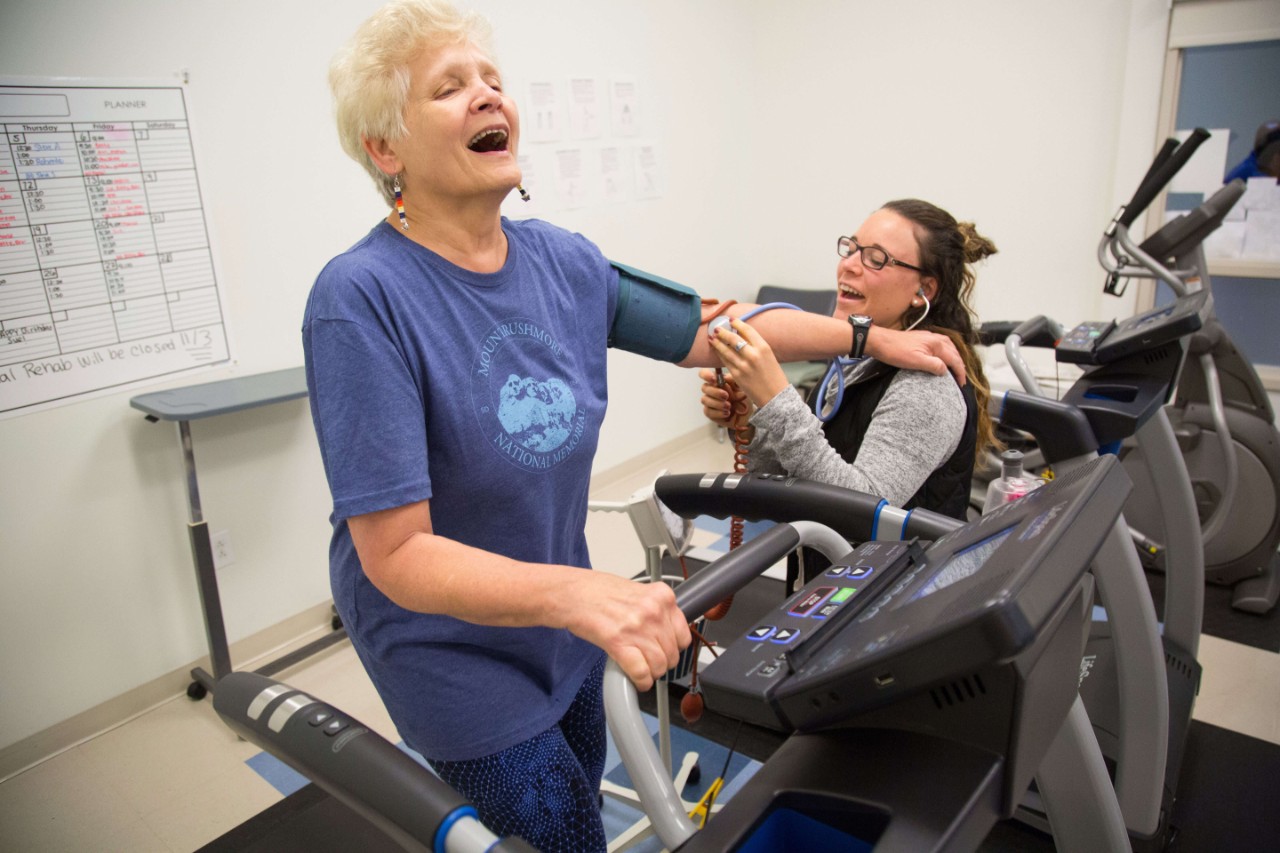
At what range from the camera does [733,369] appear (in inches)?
57.6

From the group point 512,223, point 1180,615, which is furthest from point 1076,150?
point 512,223

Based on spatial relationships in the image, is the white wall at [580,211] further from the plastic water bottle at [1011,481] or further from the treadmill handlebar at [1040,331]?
the plastic water bottle at [1011,481]

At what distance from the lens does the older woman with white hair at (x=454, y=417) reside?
0.92 metres

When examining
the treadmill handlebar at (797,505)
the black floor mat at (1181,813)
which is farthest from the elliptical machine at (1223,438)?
the treadmill handlebar at (797,505)

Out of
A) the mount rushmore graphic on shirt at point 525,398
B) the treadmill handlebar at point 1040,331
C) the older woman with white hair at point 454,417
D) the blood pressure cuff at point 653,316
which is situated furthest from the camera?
the treadmill handlebar at point 1040,331

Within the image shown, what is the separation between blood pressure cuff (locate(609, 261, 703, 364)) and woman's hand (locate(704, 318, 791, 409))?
0.06m

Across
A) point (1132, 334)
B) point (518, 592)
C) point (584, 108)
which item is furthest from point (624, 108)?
point (518, 592)

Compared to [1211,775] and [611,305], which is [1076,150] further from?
[611,305]

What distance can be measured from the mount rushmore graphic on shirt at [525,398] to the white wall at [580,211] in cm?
192

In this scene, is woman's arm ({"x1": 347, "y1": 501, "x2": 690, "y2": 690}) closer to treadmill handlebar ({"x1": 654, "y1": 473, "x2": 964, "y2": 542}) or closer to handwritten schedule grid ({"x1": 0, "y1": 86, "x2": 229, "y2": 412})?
treadmill handlebar ({"x1": 654, "y1": 473, "x2": 964, "y2": 542})

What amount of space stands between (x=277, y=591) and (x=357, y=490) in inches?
90.2

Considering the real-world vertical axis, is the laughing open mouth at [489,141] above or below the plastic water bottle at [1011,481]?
above

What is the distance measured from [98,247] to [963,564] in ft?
8.11

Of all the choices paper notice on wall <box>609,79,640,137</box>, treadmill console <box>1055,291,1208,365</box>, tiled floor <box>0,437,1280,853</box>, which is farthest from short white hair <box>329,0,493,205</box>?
paper notice on wall <box>609,79,640,137</box>
